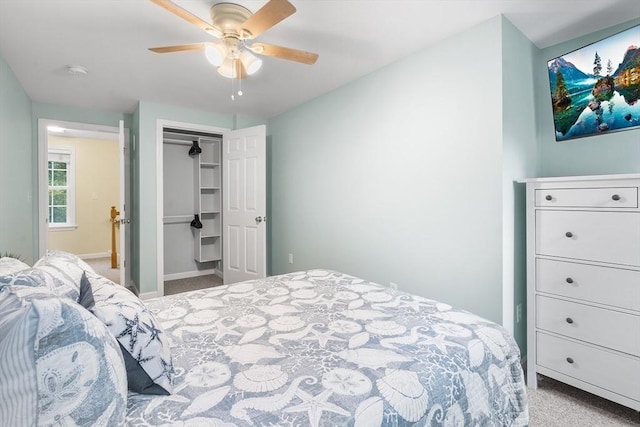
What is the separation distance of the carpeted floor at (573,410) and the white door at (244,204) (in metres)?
2.94

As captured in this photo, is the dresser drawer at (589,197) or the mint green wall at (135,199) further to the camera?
the mint green wall at (135,199)

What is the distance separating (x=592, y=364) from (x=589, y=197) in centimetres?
99

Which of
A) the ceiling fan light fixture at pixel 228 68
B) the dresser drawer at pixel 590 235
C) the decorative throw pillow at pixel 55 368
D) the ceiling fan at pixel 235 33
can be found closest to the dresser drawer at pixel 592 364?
the dresser drawer at pixel 590 235

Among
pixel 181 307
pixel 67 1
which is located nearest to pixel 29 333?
pixel 181 307

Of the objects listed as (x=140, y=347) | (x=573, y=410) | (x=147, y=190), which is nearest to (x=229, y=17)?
(x=140, y=347)

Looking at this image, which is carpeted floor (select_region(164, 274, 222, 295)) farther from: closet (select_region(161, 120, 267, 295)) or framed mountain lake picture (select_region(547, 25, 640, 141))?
framed mountain lake picture (select_region(547, 25, 640, 141))

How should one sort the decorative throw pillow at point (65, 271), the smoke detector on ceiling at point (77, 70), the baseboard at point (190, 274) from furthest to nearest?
the baseboard at point (190, 274)
the smoke detector on ceiling at point (77, 70)
the decorative throw pillow at point (65, 271)

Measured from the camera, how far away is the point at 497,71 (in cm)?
206

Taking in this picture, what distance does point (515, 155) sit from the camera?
7.11 feet

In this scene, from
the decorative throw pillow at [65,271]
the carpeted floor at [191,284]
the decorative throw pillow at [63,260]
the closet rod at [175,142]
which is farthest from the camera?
the closet rod at [175,142]

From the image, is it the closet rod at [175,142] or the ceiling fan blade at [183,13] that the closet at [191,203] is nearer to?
the closet rod at [175,142]

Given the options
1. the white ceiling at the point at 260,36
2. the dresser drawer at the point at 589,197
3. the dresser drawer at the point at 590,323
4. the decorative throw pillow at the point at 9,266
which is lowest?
the dresser drawer at the point at 590,323

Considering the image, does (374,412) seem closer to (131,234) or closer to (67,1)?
(67,1)

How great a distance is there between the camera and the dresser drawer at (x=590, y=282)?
1.71 m
